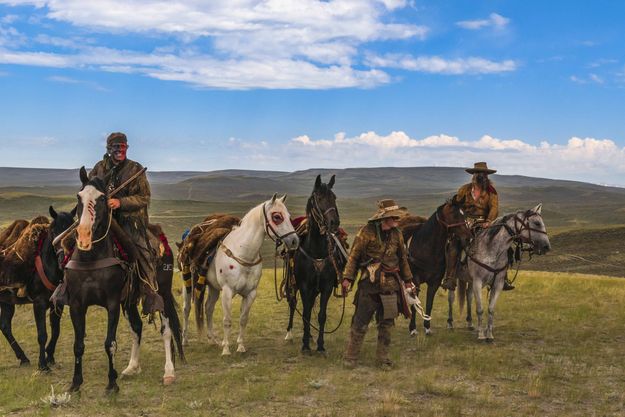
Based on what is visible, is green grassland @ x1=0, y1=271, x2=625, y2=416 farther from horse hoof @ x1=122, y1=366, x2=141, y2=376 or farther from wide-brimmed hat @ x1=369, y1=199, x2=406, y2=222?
wide-brimmed hat @ x1=369, y1=199, x2=406, y2=222

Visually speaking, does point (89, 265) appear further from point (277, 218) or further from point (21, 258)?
point (277, 218)

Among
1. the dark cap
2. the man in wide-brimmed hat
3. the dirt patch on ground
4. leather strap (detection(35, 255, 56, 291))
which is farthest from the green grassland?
the dirt patch on ground

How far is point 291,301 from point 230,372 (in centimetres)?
240

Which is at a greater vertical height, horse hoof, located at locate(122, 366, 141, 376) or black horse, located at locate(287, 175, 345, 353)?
black horse, located at locate(287, 175, 345, 353)

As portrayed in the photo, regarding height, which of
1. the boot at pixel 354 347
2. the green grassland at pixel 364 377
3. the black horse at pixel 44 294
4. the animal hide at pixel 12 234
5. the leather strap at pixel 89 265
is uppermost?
the animal hide at pixel 12 234

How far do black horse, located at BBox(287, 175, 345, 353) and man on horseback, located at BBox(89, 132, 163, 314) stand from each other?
2985mm

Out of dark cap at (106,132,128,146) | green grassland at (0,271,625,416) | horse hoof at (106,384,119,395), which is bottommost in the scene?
green grassland at (0,271,625,416)

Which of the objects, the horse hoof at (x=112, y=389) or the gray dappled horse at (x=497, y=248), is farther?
the gray dappled horse at (x=497, y=248)

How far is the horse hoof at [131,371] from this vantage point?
8938 mm

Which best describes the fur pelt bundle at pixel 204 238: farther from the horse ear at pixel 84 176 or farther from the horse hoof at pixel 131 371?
the horse ear at pixel 84 176

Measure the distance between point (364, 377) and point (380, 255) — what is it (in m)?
1.95

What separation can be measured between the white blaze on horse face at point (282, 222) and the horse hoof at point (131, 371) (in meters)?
3.14

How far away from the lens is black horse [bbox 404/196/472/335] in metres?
11.6

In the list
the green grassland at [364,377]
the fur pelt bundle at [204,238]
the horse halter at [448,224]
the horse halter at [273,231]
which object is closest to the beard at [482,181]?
the horse halter at [448,224]
